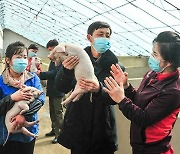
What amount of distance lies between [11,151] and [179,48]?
147 cm

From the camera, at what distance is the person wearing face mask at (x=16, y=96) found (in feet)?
6.00

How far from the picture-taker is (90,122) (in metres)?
1.75

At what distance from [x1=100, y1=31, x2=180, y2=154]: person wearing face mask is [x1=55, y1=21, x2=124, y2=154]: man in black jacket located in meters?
0.27

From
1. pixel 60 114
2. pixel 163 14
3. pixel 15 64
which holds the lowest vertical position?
pixel 60 114

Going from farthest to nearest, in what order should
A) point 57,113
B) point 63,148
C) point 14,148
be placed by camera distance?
point 57,113 → point 63,148 → point 14,148

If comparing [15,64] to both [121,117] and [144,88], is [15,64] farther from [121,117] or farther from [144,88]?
[121,117]

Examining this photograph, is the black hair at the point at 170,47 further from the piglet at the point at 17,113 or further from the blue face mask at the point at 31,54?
the blue face mask at the point at 31,54

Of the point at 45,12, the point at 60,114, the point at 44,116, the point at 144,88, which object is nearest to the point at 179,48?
the point at 144,88

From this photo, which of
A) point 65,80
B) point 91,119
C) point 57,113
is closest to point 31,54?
point 57,113

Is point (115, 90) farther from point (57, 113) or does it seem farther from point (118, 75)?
point (57, 113)

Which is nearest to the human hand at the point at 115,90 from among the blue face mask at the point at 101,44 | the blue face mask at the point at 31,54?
the blue face mask at the point at 101,44

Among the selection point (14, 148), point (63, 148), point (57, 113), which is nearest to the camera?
point (14, 148)

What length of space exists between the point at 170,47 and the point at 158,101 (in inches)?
12.8

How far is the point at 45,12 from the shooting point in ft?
45.0
